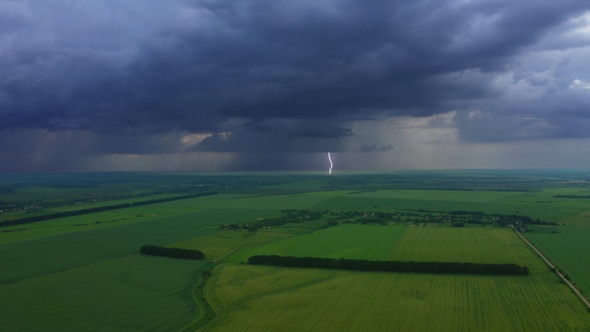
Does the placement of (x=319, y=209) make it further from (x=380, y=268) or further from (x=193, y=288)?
(x=193, y=288)

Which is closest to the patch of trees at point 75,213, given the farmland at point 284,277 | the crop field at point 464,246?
the farmland at point 284,277

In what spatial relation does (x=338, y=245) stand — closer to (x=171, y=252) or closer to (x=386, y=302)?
(x=171, y=252)

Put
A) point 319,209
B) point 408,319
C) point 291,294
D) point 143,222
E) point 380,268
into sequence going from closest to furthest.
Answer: point 408,319 < point 291,294 < point 380,268 < point 143,222 < point 319,209

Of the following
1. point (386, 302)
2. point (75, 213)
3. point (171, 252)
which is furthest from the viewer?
A: point (75, 213)

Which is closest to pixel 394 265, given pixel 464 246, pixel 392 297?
pixel 392 297

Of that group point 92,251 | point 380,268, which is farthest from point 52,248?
point 380,268

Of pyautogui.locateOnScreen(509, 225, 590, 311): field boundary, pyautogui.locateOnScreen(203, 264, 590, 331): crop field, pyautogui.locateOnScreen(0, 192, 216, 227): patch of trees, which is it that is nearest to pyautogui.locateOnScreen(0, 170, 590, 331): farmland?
pyautogui.locateOnScreen(203, 264, 590, 331): crop field
